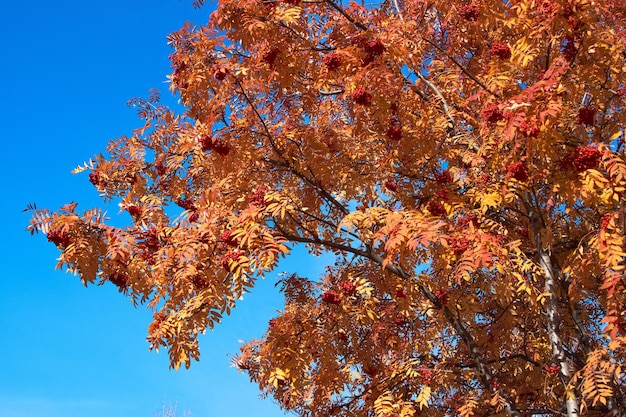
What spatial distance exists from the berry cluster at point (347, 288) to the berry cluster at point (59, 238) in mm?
3232

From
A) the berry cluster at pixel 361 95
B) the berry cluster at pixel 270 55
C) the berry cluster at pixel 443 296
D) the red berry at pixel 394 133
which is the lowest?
the berry cluster at pixel 443 296

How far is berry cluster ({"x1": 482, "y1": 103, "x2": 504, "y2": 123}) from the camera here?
627 cm

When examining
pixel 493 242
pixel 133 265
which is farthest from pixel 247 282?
pixel 493 242

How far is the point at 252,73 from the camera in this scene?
7.28 m

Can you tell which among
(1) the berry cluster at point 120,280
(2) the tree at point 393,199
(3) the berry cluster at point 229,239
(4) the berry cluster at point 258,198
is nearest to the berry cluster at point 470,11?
(2) the tree at point 393,199

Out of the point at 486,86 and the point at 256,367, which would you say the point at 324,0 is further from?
the point at 256,367

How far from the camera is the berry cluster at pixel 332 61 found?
7004 mm

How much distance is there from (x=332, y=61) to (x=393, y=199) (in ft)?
8.25

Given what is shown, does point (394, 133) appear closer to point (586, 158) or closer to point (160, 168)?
point (586, 158)

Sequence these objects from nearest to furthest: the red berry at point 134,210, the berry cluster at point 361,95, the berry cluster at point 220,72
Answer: the berry cluster at point 361,95, the berry cluster at point 220,72, the red berry at point 134,210

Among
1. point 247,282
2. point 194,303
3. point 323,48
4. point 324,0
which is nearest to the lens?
point 247,282

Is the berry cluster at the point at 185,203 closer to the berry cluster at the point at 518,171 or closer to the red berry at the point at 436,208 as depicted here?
the red berry at the point at 436,208

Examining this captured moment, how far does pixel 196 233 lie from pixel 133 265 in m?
1.14

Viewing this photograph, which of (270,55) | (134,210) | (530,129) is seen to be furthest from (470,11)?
(134,210)
